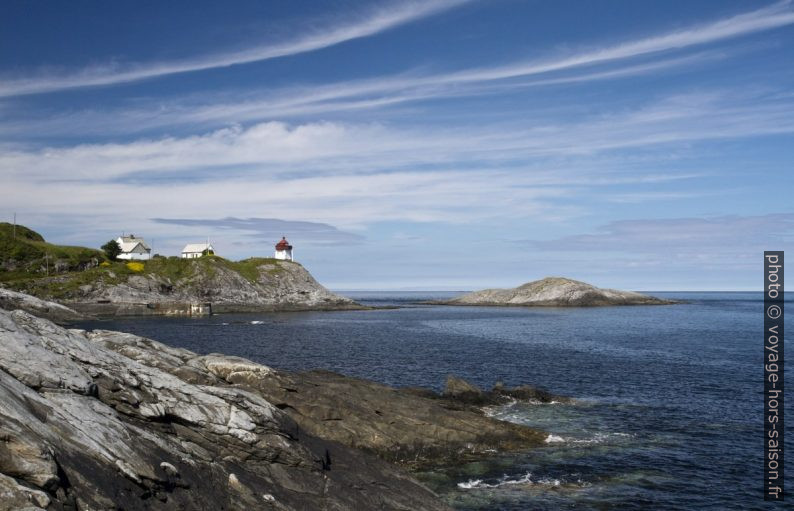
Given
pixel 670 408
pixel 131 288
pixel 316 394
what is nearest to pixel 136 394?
pixel 316 394

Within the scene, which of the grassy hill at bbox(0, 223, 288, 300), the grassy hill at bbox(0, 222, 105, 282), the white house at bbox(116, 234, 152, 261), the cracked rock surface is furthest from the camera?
the white house at bbox(116, 234, 152, 261)

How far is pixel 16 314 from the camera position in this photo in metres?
24.0

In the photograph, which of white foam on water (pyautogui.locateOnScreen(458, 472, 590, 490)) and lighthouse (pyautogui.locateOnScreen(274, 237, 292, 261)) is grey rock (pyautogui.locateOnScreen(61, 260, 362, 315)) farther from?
white foam on water (pyautogui.locateOnScreen(458, 472, 590, 490))

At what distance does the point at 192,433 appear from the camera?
2248 centimetres

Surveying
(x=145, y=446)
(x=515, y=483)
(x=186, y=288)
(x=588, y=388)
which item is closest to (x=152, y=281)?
(x=186, y=288)

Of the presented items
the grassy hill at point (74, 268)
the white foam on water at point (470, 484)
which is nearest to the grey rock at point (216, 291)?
the grassy hill at point (74, 268)

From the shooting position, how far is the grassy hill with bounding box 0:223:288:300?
138 metres

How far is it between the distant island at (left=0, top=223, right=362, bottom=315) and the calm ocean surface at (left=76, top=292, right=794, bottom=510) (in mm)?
25865

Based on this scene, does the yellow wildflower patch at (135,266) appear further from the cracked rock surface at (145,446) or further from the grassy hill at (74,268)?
the cracked rock surface at (145,446)

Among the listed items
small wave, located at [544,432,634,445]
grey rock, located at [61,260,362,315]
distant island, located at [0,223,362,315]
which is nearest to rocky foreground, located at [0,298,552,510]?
small wave, located at [544,432,634,445]

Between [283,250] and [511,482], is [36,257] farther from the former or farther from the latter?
[511,482]

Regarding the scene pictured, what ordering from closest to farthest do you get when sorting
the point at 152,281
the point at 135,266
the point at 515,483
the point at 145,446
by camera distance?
the point at 145,446 → the point at 515,483 → the point at 152,281 → the point at 135,266

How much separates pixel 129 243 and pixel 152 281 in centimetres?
3658

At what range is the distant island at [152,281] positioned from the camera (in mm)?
137000
